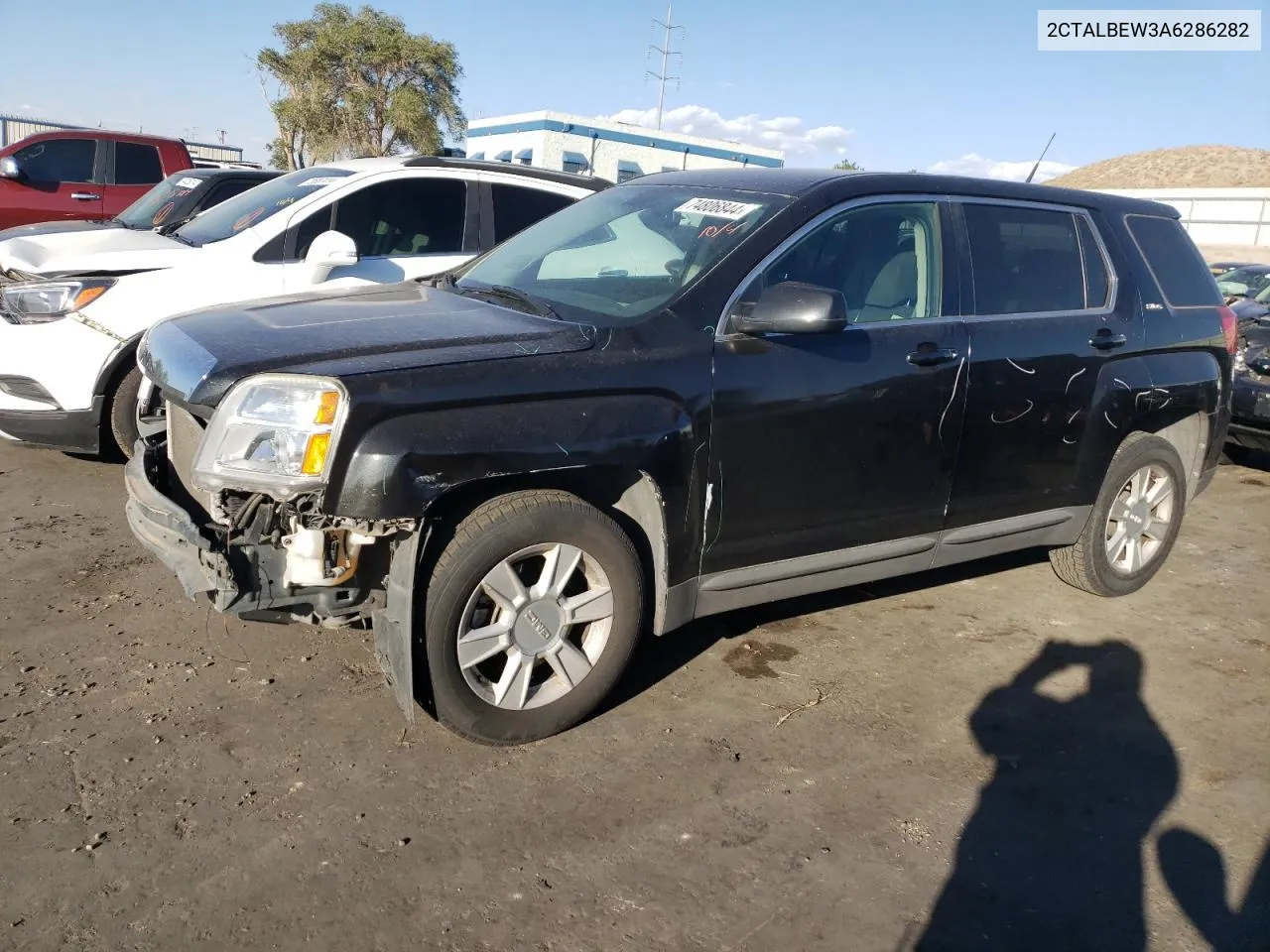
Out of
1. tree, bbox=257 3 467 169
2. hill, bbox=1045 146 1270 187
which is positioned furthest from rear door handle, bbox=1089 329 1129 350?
hill, bbox=1045 146 1270 187

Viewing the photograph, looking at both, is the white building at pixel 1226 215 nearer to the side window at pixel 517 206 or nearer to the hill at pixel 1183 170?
the hill at pixel 1183 170

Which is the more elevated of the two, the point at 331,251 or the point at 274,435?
the point at 331,251

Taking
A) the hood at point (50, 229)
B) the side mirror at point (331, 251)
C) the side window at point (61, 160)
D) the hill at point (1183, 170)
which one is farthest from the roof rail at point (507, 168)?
Result: the hill at point (1183, 170)

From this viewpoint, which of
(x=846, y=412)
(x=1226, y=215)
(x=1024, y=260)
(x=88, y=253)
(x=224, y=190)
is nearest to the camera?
(x=846, y=412)

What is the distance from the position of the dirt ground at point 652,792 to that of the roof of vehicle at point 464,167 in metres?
3.40

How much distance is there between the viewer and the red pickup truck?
37.4 ft

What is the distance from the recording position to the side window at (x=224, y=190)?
857 centimetres

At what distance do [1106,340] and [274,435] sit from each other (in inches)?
141

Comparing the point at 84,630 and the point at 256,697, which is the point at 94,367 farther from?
the point at 256,697

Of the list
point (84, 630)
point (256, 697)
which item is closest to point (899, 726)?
point (256, 697)

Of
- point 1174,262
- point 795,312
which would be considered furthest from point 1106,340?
point 795,312

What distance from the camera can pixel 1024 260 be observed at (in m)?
4.31

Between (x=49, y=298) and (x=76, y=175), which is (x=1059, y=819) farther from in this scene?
(x=76, y=175)

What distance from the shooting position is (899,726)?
3.64 metres
